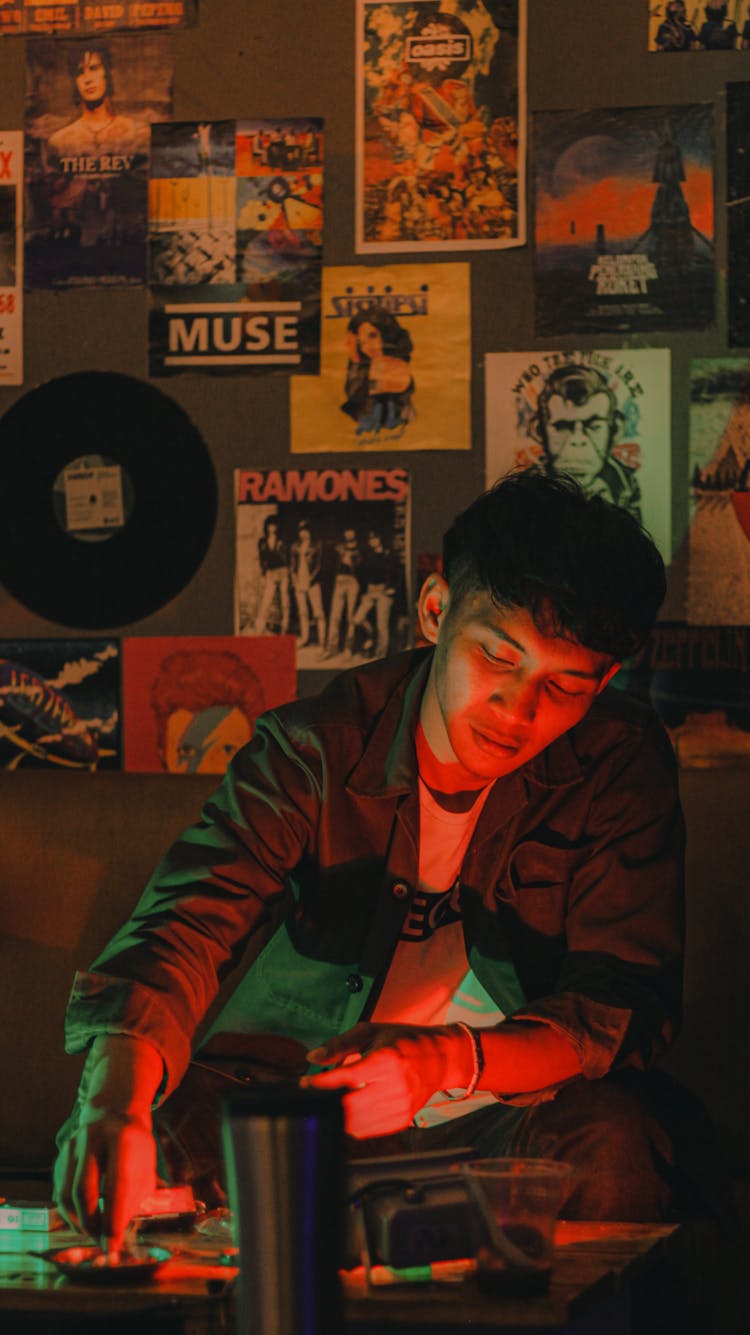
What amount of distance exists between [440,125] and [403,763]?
1.04 m

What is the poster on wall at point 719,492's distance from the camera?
2.21 metres

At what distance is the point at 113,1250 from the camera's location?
1183 millimetres

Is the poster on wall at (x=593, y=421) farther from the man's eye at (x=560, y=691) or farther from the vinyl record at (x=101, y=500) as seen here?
the man's eye at (x=560, y=691)

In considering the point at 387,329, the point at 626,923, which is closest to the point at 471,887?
the point at 626,923

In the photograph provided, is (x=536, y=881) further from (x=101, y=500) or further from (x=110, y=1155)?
(x=101, y=500)

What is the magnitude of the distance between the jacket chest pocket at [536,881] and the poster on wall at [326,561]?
0.65 m

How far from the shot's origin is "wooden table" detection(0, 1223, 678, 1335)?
105 cm

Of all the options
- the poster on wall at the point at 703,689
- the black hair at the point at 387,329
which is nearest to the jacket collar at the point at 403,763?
the poster on wall at the point at 703,689

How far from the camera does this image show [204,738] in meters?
2.32

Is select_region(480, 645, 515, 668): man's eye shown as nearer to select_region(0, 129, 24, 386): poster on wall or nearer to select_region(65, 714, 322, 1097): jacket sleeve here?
select_region(65, 714, 322, 1097): jacket sleeve

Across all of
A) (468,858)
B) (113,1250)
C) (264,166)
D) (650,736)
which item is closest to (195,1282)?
(113,1250)

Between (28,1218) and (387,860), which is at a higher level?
(387,860)

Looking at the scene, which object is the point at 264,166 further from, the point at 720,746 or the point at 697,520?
the point at 720,746

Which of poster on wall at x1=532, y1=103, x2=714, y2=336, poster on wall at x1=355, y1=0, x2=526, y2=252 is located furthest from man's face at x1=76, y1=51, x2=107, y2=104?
poster on wall at x1=532, y1=103, x2=714, y2=336
